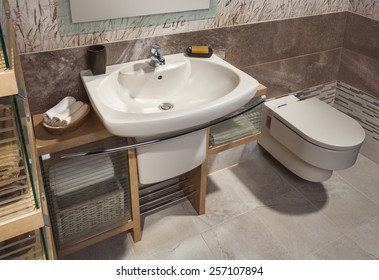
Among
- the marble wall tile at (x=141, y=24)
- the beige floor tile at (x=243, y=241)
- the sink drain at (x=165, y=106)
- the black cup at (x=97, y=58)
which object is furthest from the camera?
the beige floor tile at (x=243, y=241)

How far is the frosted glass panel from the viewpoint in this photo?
150 cm

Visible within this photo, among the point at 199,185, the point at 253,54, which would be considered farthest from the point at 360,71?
the point at 199,185

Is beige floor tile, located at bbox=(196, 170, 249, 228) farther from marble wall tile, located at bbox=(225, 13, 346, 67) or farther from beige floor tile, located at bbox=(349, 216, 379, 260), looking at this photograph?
marble wall tile, located at bbox=(225, 13, 346, 67)

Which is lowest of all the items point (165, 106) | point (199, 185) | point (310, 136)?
point (199, 185)

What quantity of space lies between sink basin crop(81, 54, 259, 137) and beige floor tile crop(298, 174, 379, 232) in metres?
1.06

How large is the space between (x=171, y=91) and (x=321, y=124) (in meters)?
0.99

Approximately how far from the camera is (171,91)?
169 centimetres

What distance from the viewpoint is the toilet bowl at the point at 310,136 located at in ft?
6.50

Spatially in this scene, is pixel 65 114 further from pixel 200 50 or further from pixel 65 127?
pixel 200 50

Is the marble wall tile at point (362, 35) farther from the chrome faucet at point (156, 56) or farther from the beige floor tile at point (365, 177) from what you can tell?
the chrome faucet at point (156, 56)

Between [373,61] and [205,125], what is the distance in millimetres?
1454

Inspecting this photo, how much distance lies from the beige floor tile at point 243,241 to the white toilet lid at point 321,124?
0.60 meters

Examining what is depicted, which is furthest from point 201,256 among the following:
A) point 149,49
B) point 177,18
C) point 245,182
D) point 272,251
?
point 177,18

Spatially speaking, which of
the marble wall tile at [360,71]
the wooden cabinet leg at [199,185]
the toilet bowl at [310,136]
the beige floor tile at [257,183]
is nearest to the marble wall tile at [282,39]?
the marble wall tile at [360,71]
